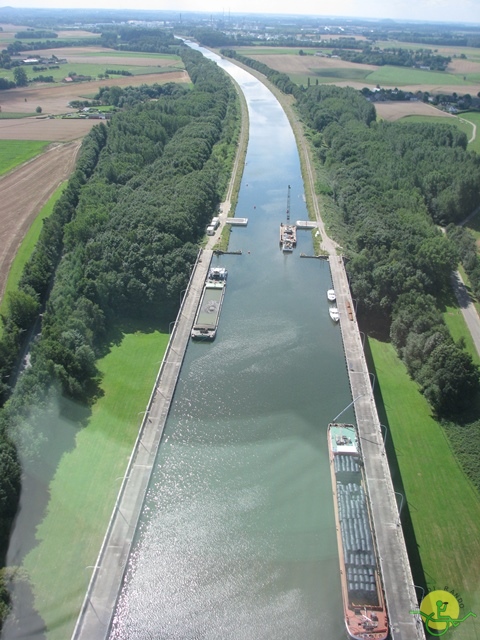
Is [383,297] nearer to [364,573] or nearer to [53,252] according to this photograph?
[364,573]

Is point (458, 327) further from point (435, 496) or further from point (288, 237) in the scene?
point (288, 237)

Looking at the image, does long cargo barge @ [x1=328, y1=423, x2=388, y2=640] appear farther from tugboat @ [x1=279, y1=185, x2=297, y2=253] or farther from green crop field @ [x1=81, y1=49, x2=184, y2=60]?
green crop field @ [x1=81, y1=49, x2=184, y2=60]

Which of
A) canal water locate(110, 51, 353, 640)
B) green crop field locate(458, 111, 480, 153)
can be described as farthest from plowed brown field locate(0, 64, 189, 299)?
green crop field locate(458, 111, 480, 153)

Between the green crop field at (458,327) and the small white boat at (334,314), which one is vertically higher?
the small white boat at (334,314)

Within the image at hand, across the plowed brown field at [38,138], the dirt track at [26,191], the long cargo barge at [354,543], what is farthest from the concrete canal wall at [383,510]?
the plowed brown field at [38,138]

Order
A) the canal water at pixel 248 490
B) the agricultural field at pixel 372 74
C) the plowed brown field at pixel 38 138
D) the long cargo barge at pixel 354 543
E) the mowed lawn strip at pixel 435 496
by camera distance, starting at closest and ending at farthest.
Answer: the long cargo barge at pixel 354 543 → the canal water at pixel 248 490 → the mowed lawn strip at pixel 435 496 → the plowed brown field at pixel 38 138 → the agricultural field at pixel 372 74

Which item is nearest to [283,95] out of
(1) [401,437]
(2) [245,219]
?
(2) [245,219]

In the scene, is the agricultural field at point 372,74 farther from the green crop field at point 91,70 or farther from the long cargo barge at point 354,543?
the long cargo barge at point 354,543
